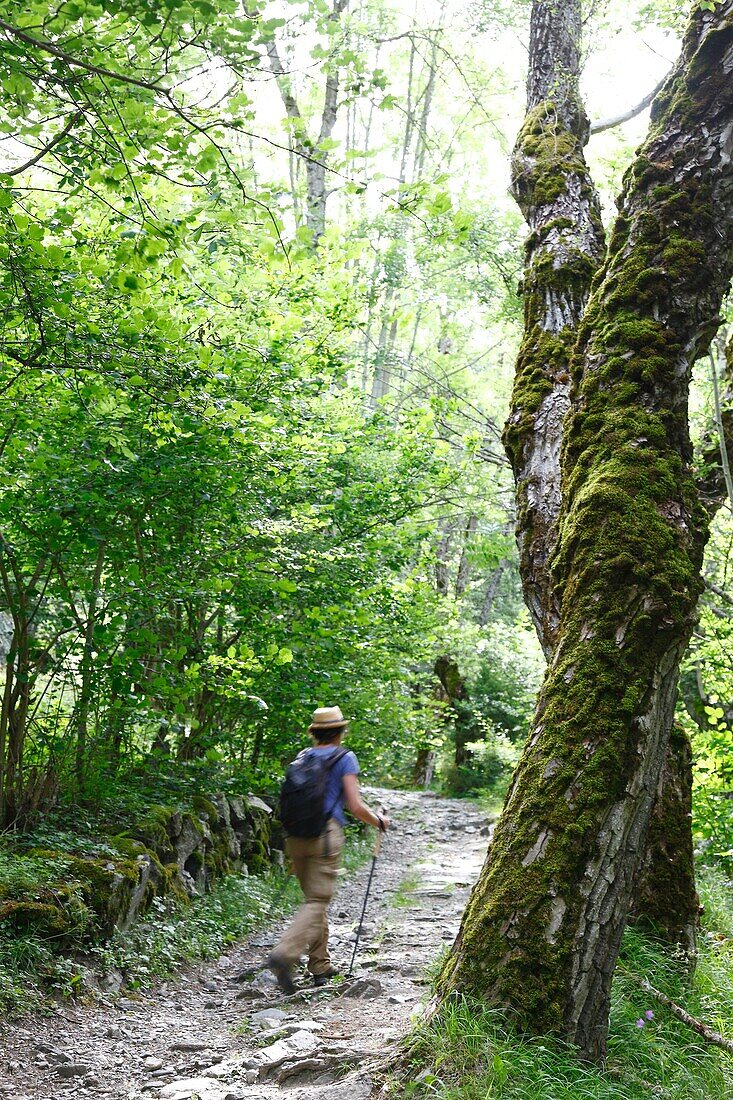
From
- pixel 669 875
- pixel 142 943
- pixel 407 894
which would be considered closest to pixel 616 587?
pixel 669 875

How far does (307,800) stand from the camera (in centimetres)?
609

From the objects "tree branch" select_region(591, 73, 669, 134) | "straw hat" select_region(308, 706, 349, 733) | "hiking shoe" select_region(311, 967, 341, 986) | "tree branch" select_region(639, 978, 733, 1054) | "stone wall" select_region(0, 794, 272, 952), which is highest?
"tree branch" select_region(591, 73, 669, 134)

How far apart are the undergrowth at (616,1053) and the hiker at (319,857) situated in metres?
2.03

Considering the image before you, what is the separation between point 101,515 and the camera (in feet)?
22.9

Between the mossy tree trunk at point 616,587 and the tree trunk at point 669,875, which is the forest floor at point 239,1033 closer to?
the mossy tree trunk at point 616,587

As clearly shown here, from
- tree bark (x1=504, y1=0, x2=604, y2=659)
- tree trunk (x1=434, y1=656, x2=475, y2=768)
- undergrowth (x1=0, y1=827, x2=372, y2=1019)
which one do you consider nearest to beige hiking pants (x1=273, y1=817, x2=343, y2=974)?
undergrowth (x1=0, y1=827, x2=372, y2=1019)

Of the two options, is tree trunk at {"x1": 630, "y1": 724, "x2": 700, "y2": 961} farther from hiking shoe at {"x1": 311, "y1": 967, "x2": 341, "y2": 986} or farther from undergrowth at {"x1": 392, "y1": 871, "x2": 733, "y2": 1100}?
hiking shoe at {"x1": 311, "y1": 967, "x2": 341, "y2": 986}

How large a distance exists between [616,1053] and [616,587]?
223 centimetres

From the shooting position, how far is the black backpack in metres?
6.09

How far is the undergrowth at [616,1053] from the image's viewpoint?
339cm

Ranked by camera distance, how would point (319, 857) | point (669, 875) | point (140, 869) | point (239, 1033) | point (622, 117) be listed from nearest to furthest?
point (239, 1033)
point (669, 875)
point (319, 857)
point (140, 869)
point (622, 117)

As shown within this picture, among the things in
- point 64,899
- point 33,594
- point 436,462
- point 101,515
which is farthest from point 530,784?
point 436,462

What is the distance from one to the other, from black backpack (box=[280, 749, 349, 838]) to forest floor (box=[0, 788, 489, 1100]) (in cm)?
107

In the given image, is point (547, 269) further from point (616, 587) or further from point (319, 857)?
point (319, 857)
